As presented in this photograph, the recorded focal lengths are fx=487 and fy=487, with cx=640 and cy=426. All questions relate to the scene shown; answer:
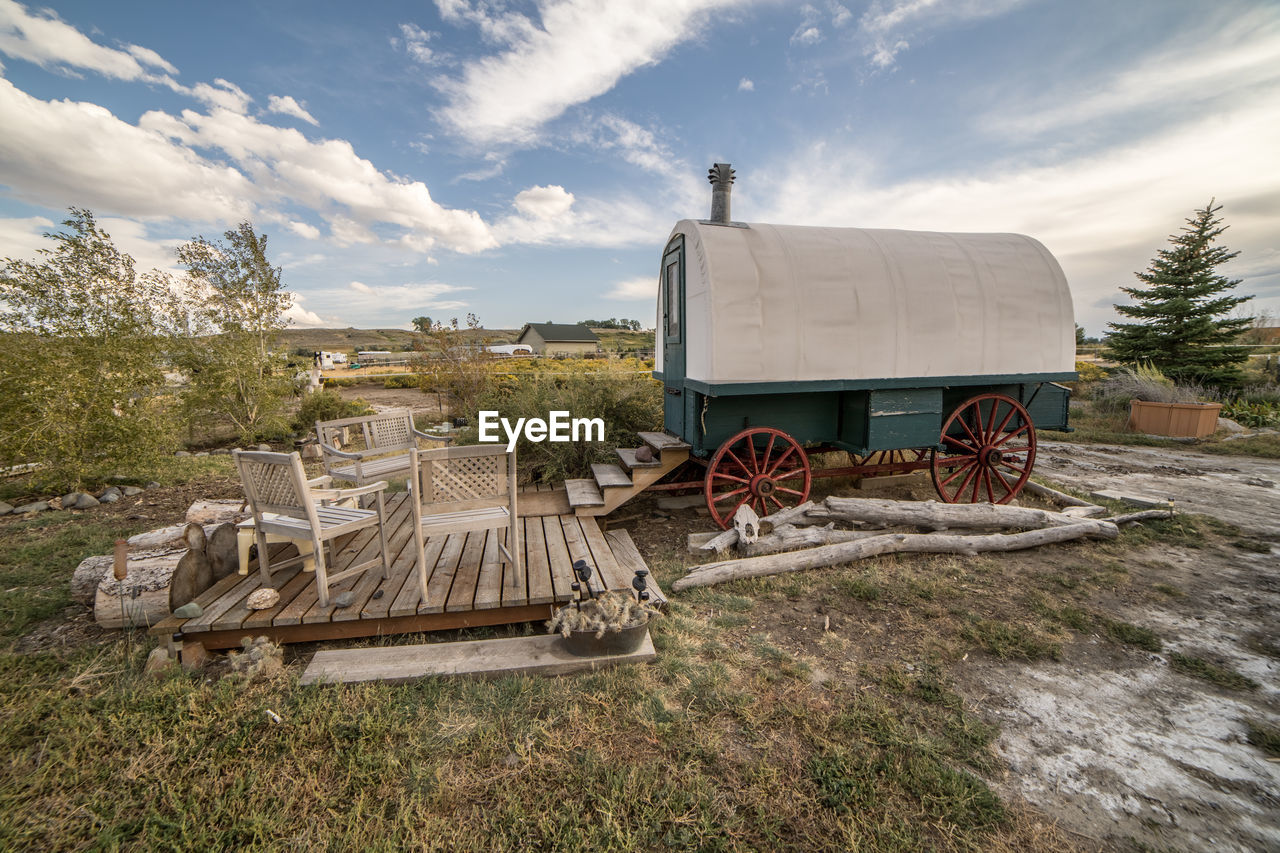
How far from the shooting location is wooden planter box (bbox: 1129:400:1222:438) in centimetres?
970

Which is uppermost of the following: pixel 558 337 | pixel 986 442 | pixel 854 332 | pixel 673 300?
pixel 558 337

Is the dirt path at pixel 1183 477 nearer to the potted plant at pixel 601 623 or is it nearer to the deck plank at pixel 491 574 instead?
the potted plant at pixel 601 623

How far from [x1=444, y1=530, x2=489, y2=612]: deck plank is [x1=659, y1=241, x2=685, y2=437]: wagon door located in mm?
2492

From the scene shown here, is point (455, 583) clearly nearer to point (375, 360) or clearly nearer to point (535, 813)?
point (535, 813)

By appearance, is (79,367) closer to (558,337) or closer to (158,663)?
(158,663)

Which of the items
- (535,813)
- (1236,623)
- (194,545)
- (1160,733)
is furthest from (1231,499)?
(194,545)

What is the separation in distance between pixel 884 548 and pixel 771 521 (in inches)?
40.3

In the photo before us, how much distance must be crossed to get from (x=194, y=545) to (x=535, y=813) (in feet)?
9.44

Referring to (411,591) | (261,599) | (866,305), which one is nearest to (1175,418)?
(866,305)

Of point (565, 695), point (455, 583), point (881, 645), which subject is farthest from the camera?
point (455, 583)

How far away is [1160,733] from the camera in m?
2.37

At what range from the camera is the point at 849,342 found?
495 cm

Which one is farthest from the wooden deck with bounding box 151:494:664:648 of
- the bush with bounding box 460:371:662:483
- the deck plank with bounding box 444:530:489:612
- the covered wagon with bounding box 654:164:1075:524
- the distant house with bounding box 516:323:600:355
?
the distant house with bounding box 516:323:600:355

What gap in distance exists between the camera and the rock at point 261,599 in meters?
2.92
